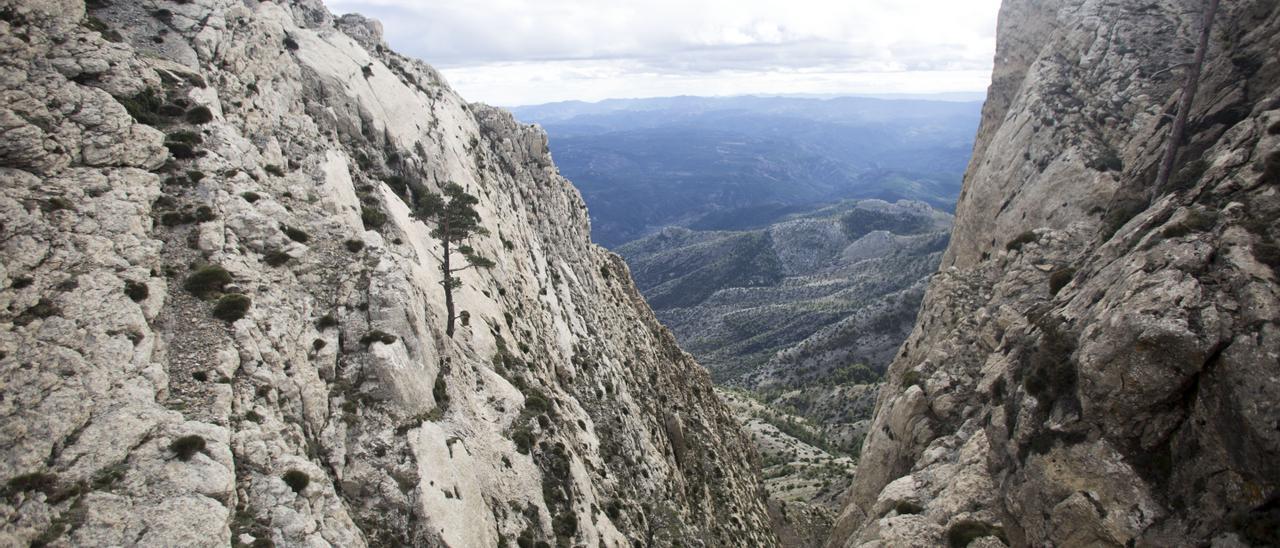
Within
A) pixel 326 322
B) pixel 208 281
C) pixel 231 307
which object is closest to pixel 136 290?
pixel 208 281

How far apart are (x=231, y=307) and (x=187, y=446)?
704cm

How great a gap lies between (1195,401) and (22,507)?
3609 centimetres

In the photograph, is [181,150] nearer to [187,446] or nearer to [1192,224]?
[187,446]

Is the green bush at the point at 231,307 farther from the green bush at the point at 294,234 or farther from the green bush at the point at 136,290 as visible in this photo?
the green bush at the point at 294,234

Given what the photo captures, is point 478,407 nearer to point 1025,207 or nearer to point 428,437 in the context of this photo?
point 428,437

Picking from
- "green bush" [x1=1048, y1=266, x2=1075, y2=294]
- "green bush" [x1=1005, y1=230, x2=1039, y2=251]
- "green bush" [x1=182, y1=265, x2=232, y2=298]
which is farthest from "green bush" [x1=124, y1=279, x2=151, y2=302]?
"green bush" [x1=1005, y1=230, x2=1039, y2=251]

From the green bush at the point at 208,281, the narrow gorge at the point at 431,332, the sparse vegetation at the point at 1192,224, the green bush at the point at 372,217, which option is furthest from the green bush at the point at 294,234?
the sparse vegetation at the point at 1192,224

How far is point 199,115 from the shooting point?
1334 inches

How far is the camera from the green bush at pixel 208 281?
26.1m

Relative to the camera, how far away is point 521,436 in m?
36.4

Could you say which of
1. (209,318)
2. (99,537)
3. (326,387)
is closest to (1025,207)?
(326,387)

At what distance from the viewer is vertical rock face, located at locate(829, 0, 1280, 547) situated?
2025 centimetres

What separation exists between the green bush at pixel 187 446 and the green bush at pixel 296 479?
2.82 metres

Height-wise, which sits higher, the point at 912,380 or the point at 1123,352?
the point at 1123,352
